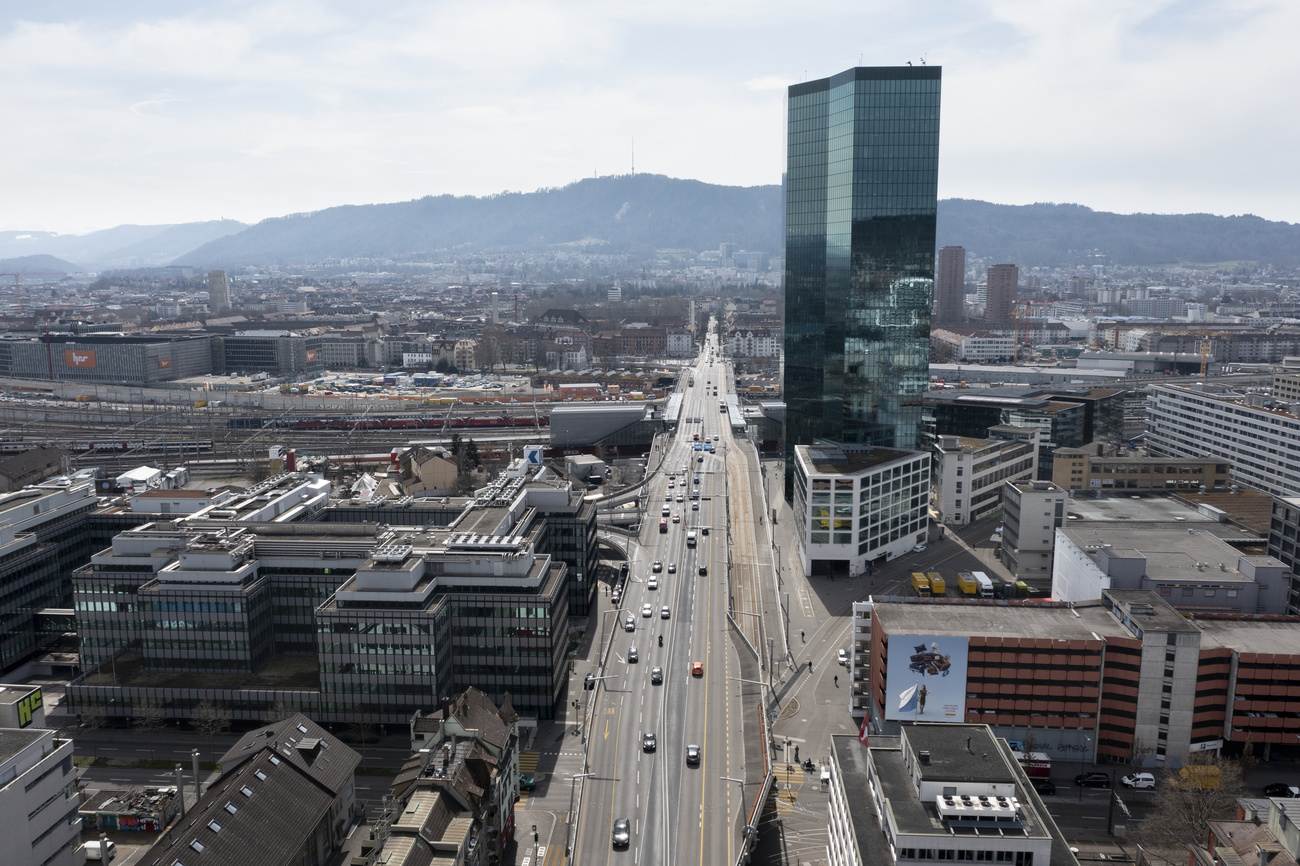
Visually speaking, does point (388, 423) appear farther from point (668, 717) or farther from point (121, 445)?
point (668, 717)

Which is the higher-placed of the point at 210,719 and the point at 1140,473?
the point at 1140,473

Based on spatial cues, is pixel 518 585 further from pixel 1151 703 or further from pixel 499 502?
pixel 1151 703

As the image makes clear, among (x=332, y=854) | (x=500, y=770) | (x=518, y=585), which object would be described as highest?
(x=518, y=585)

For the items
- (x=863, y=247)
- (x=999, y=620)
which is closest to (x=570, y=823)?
(x=999, y=620)

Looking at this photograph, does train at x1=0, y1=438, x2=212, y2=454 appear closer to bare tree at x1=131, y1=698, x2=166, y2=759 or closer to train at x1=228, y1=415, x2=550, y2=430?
train at x1=228, y1=415, x2=550, y2=430

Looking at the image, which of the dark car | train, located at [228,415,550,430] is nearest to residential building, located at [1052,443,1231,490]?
the dark car

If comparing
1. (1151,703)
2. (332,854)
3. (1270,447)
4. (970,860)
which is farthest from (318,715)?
(1270,447)

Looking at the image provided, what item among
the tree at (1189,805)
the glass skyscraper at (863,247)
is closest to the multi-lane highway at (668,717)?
the glass skyscraper at (863,247)
